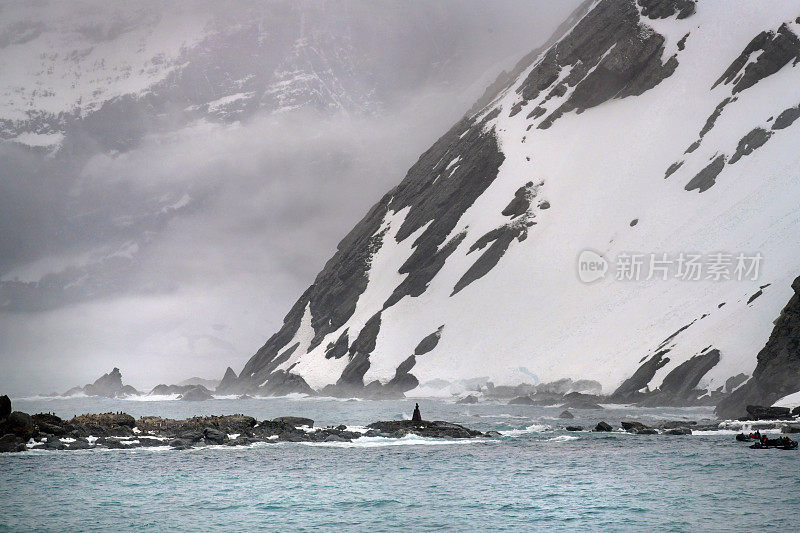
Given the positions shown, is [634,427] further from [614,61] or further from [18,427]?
[614,61]

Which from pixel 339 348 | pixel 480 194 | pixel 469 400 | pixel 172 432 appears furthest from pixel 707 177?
pixel 172 432

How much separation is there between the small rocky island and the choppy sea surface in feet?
8.07

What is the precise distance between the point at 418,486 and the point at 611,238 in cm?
10875

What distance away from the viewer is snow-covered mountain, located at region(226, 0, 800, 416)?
114875 mm

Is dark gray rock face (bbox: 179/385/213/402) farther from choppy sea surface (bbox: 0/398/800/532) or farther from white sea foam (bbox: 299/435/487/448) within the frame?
choppy sea surface (bbox: 0/398/800/532)

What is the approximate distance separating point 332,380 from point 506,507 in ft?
421

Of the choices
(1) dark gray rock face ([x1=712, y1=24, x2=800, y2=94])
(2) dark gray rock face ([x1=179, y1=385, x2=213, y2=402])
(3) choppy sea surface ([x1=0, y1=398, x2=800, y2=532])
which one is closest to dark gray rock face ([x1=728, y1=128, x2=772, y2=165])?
(1) dark gray rock face ([x1=712, y1=24, x2=800, y2=94])

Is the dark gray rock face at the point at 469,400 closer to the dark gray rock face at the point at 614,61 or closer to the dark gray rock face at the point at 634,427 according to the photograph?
the dark gray rock face at the point at 634,427

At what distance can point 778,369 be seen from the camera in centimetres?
7981

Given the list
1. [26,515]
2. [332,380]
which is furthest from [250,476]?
[332,380]

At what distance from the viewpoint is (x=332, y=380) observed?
166 m

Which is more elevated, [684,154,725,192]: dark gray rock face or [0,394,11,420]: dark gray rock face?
[684,154,725,192]: dark gray rock face

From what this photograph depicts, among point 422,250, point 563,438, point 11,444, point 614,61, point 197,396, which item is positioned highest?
point 614,61

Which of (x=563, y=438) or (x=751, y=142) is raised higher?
(x=751, y=142)
